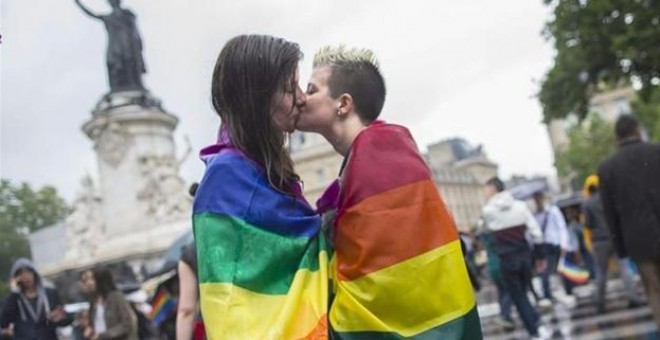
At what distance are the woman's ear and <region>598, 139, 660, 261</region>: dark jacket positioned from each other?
405cm

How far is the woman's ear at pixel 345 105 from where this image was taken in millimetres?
2482

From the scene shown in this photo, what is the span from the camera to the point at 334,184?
253 cm

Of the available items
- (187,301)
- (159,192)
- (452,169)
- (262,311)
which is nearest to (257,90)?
(262,311)

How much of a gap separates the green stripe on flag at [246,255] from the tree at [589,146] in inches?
2764

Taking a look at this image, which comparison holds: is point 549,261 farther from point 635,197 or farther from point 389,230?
point 389,230

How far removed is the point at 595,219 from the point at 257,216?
375 inches

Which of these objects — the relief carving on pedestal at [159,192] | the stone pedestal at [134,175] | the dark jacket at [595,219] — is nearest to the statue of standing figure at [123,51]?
the stone pedestal at [134,175]

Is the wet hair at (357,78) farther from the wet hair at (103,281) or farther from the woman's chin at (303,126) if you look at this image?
the wet hair at (103,281)

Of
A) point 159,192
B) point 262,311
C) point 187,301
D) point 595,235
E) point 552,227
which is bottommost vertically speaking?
point 595,235

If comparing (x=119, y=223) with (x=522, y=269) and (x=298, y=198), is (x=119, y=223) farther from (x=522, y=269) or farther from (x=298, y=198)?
(x=298, y=198)

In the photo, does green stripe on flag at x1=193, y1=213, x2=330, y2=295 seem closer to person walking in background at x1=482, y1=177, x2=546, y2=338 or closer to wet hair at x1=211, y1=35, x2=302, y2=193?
wet hair at x1=211, y1=35, x2=302, y2=193

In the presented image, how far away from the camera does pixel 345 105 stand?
2.49m

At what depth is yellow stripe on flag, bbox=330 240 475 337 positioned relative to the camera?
6.95 ft

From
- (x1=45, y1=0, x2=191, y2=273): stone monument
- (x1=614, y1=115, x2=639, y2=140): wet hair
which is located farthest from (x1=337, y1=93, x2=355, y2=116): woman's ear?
(x1=45, y1=0, x2=191, y2=273): stone monument
